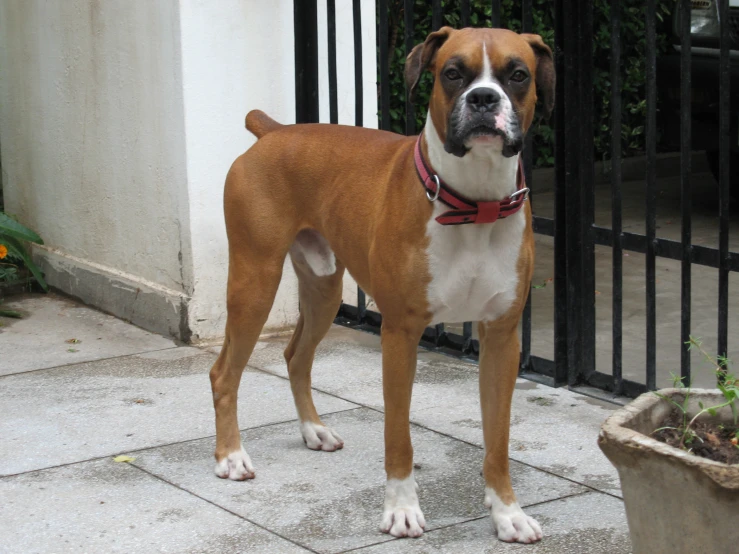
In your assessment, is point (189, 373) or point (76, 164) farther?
point (76, 164)

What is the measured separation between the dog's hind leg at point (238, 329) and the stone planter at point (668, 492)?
5.50 ft

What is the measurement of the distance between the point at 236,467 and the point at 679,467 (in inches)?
76.4

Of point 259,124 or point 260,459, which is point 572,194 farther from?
point 260,459

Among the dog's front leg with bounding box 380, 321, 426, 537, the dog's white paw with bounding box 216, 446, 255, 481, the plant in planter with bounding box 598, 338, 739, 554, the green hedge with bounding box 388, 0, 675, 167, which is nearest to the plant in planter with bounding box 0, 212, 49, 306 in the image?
the green hedge with bounding box 388, 0, 675, 167

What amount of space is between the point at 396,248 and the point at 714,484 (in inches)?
53.9

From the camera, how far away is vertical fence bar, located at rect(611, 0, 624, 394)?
5.01 metres

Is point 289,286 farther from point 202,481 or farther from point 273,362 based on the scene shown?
point 202,481

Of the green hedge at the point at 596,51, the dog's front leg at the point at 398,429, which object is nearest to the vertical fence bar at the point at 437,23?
the dog's front leg at the point at 398,429

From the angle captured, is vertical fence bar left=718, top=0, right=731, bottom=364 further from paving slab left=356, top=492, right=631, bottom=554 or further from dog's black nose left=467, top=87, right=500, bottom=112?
dog's black nose left=467, top=87, right=500, bottom=112

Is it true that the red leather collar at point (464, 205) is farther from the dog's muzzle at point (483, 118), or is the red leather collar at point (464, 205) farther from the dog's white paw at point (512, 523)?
the dog's white paw at point (512, 523)

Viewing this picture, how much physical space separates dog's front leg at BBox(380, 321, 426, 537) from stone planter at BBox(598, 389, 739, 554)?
0.83 meters

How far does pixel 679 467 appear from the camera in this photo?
303 cm

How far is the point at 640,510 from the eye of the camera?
321 centimetres

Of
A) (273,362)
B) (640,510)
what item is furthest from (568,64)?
(640,510)
